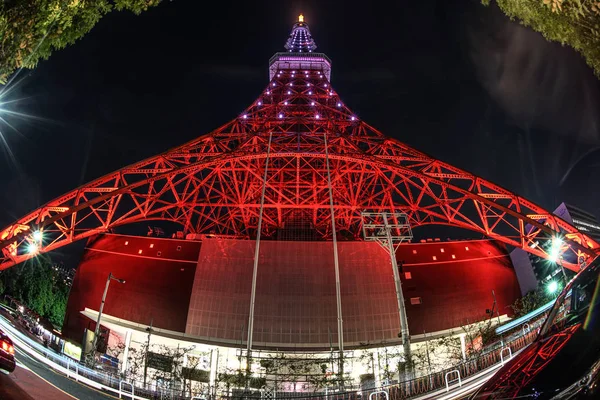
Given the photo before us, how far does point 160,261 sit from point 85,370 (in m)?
17.9

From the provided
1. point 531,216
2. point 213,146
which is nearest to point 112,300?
point 213,146

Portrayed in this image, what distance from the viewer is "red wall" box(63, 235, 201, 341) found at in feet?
90.4

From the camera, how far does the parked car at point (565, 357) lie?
3.58 metres

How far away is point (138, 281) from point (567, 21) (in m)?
30.7

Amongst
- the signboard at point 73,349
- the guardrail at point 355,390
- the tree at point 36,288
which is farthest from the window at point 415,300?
the tree at point 36,288

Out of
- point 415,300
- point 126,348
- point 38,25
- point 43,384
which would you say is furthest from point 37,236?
point 415,300

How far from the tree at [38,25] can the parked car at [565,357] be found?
9409 millimetres

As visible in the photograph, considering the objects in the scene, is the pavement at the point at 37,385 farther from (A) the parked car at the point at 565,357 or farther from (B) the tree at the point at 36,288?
(B) the tree at the point at 36,288

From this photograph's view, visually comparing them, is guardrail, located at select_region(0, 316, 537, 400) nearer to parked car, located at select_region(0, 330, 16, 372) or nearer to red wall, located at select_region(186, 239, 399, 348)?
parked car, located at select_region(0, 330, 16, 372)

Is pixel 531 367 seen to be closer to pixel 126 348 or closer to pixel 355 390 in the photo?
pixel 355 390

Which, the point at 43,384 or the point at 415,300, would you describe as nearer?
the point at 43,384

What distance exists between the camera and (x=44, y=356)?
11219 mm

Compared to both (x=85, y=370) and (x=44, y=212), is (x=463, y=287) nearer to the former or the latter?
(x=85, y=370)

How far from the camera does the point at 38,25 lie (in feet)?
20.5
